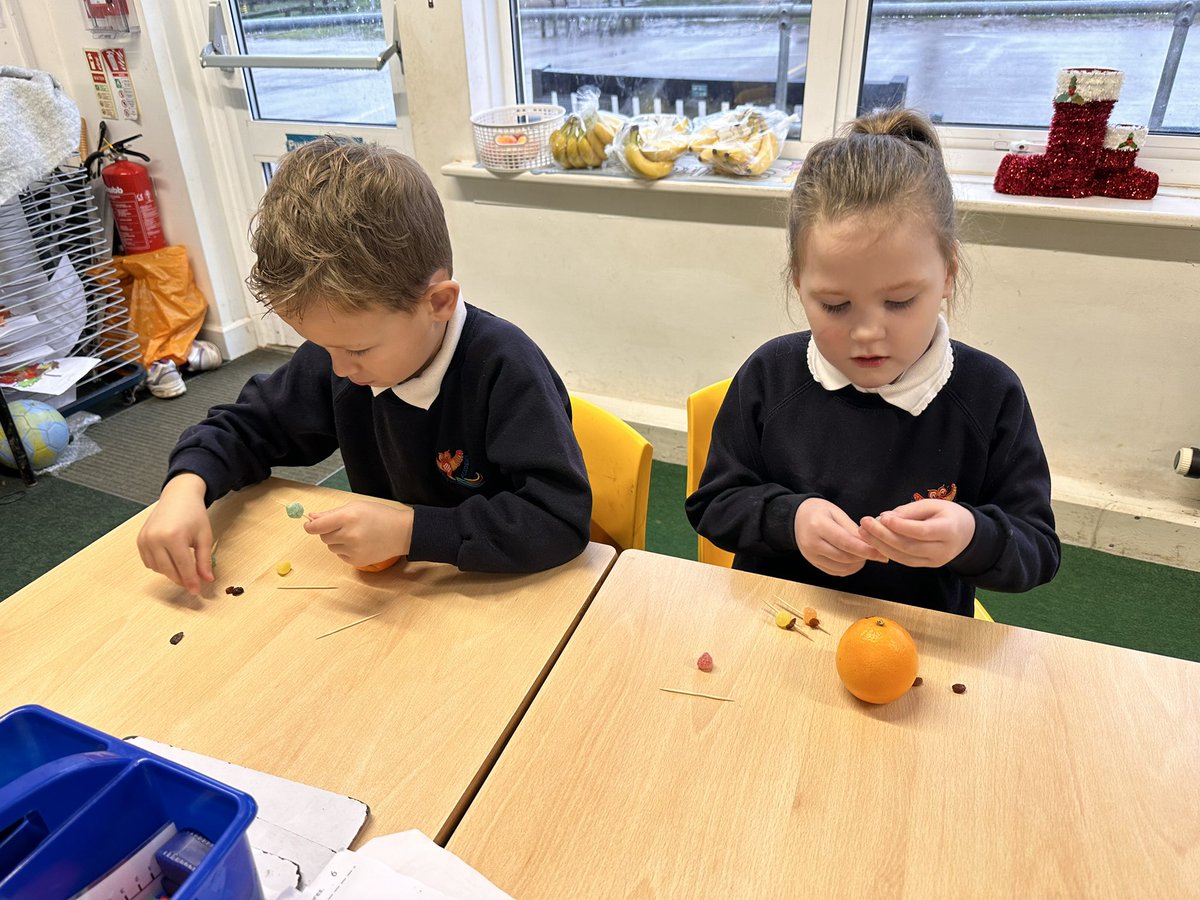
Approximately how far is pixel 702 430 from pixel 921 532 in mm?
539

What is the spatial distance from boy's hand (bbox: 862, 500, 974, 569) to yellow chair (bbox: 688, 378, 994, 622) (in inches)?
17.8

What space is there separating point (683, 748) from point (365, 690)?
1.08ft

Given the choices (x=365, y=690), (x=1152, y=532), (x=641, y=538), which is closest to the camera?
(x=365, y=690)

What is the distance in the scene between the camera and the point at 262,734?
0.78 meters

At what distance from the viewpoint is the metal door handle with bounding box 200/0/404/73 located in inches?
103

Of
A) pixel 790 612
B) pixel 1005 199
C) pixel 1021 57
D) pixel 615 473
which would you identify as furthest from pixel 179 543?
pixel 1021 57

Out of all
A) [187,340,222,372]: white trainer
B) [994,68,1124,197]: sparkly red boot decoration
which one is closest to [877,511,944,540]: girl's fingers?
[994,68,1124,197]: sparkly red boot decoration

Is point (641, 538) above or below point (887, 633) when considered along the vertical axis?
below

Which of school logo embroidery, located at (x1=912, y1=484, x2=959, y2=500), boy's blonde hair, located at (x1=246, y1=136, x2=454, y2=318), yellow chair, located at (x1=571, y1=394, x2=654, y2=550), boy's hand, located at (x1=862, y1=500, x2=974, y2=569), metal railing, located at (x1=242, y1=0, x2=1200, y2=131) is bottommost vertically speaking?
yellow chair, located at (x1=571, y1=394, x2=654, y2=550)

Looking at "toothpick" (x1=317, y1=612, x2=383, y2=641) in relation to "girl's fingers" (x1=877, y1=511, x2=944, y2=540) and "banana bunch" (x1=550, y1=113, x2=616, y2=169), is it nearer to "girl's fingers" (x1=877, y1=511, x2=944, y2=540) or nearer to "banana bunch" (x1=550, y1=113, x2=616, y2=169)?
"girl's fingers" (x1=877, y1=511, x2=944, y2=540)

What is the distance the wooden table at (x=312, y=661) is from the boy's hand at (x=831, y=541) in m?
0.25

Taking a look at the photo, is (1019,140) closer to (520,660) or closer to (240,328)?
(520,660)

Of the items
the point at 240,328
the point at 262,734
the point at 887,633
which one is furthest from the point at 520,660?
the point at 240,328

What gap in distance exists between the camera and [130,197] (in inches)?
123
